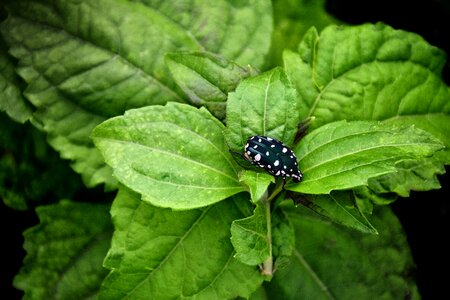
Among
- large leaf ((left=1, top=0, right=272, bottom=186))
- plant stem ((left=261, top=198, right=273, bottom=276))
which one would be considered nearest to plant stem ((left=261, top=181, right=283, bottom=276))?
plant stem ((left=261, top=198, right=273, bottom=276))

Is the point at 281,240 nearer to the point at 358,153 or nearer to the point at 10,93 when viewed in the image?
the point at 358,153

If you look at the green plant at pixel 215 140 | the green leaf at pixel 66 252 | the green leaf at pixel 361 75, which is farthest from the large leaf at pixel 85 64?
the green leaf at pixel 361 75

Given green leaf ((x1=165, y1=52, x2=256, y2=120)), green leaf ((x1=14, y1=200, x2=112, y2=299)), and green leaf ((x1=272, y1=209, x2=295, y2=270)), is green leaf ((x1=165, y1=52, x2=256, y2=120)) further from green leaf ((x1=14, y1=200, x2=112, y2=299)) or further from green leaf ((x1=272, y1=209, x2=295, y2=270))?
green leaf ((x1=14, y1=200, x2=112, y2=299))

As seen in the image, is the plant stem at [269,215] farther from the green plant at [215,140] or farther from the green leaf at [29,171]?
the green leaf at [29,171]

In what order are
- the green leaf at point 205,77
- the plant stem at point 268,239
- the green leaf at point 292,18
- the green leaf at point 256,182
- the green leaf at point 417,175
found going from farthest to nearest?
1. the green leaf at point 292,18
2. the green leaf at point 417,175
3. the green leaf at point 205,77
4. the plant stem at point 268,239
5. the green leaf at point 256,182

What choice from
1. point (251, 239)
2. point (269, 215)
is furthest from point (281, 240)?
point (251, 239)
